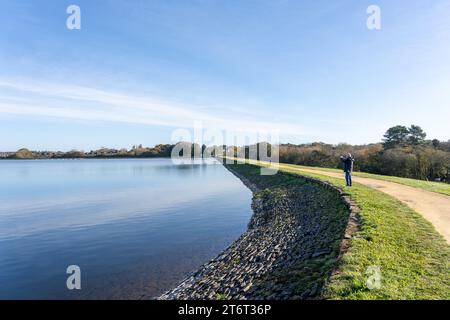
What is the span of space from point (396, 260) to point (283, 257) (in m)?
4.04

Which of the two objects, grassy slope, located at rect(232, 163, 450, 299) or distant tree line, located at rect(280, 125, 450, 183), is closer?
grassy slope, located at rect(232, 163, 450, 299)

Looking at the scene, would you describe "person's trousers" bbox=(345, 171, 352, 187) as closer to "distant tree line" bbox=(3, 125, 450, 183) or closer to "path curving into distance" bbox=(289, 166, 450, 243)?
"path curving into distance" bbox=(289, 166, 450, 243)

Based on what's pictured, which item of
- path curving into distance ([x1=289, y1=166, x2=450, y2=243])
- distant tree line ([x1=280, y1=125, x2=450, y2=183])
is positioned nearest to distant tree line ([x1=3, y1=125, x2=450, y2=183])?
distant tree line ([x1=280, y1=125, x2=450, y2=183])

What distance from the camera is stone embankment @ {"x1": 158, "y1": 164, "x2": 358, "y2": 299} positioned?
7766mm

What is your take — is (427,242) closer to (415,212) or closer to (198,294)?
(415,212)

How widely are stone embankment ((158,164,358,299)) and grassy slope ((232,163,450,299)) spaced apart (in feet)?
1.67

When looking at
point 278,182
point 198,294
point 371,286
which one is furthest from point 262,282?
point 278,182

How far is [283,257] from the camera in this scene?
412 inches

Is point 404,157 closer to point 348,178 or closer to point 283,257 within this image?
point 348,178

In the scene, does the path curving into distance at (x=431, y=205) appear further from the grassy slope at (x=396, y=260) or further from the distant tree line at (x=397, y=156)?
the distant tree line at (x=397, y=156)

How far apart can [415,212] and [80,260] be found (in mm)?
14132
